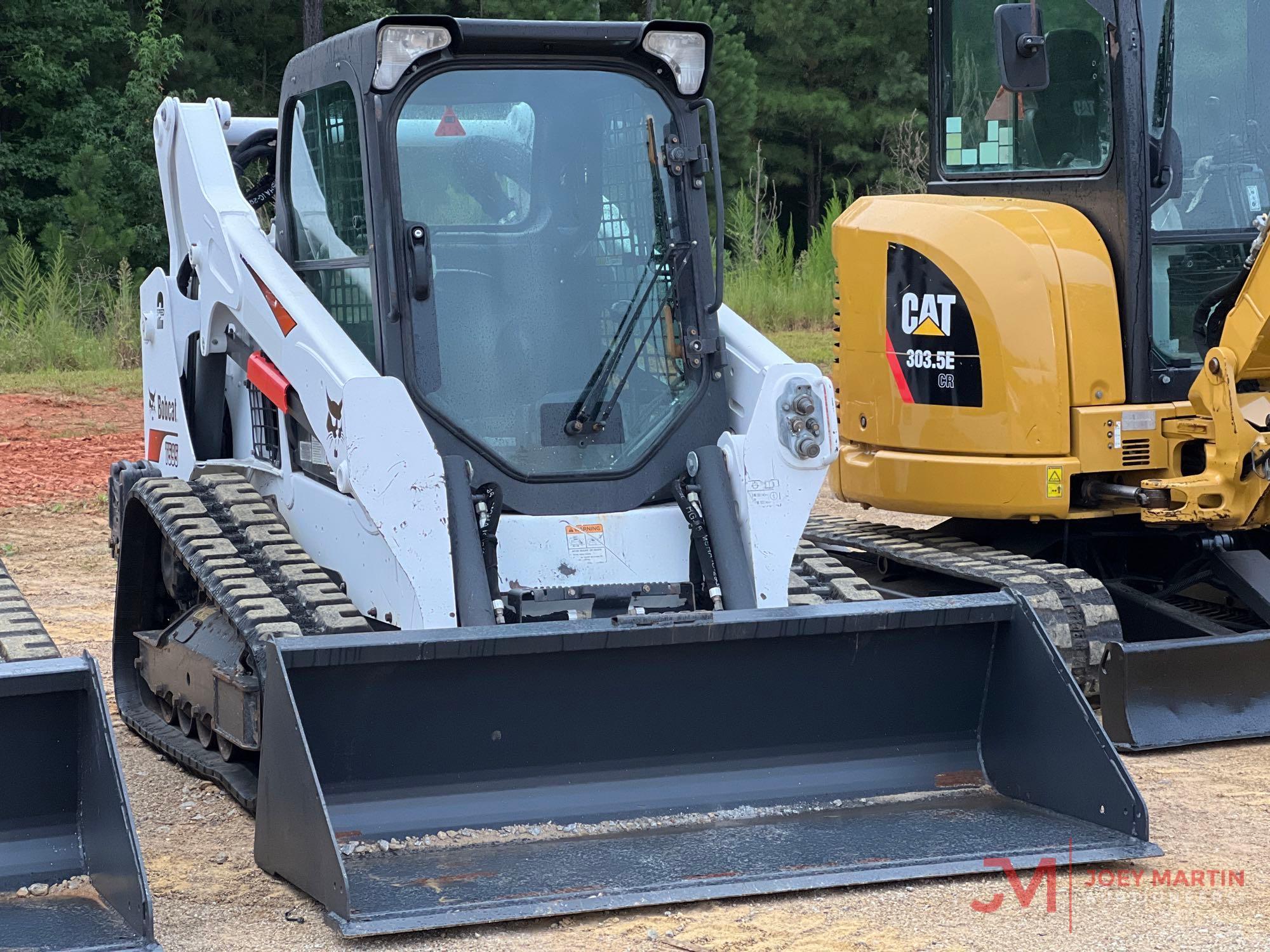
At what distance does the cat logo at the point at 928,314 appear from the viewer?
659 centimetres

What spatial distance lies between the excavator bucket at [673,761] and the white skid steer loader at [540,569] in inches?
0.4

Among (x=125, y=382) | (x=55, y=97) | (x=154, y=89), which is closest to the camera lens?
(x=125, y=382)

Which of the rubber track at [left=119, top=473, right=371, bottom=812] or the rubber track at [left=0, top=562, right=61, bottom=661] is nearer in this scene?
the rubber track at [left=0, top=562, right=61, bottom=661]

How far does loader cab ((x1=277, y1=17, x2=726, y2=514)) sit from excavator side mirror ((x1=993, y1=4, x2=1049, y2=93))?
124cm

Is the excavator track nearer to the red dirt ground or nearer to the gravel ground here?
the gravel ground

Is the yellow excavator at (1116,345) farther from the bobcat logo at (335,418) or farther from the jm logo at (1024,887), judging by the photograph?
the bobcat logo at (335,418)

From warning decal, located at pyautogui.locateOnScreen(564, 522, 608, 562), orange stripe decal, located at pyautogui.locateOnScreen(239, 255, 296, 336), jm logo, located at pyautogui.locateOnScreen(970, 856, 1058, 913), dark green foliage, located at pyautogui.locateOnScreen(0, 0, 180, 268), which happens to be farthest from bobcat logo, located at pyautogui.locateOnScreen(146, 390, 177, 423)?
dark green foliage, located at pyautogui.locateOnScreen(0, 0, 180, 268)

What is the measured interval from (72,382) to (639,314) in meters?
11.4

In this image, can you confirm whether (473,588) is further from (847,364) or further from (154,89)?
(154,89)

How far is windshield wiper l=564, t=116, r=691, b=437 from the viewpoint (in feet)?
18.0

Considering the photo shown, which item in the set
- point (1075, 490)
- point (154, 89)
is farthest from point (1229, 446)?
point (154, 89)

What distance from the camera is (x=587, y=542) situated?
5.32 meters

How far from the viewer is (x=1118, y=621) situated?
6480mm

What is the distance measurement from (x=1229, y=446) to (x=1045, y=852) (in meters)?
2.18
